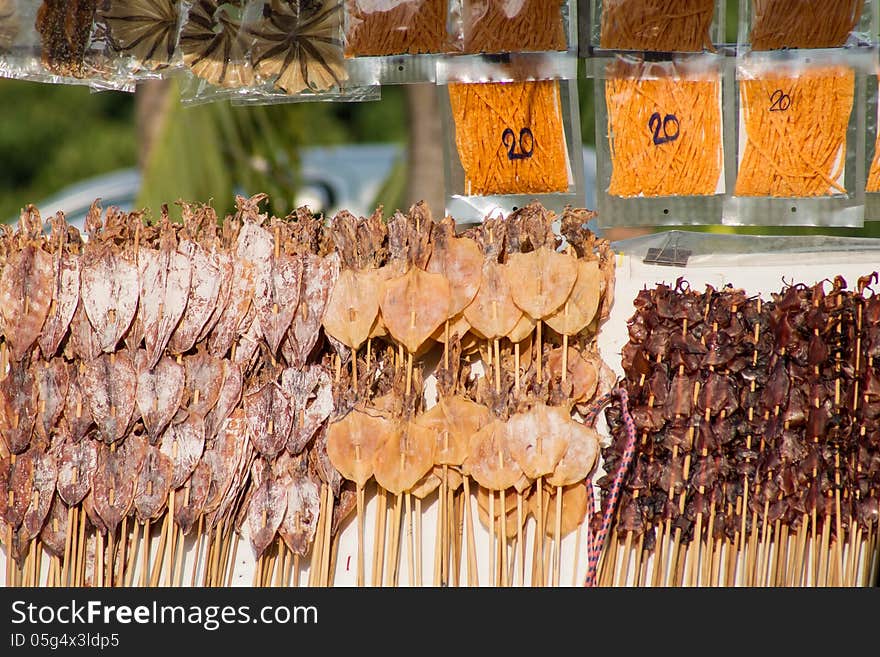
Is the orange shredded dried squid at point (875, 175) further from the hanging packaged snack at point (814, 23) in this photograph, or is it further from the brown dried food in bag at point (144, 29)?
the brown dried food in bag at point (144, 29)

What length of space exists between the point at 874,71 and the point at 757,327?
757 millimetres

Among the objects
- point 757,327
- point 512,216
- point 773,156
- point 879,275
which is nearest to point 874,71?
point 773,156

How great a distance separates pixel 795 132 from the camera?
2545mm

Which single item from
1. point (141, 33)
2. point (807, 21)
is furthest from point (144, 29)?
point (807, 21)

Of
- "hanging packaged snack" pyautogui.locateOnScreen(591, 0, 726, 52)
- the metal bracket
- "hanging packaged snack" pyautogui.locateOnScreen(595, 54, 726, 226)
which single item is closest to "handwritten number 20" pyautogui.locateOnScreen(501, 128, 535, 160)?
"hanging packaged snack" pyautogui.locateOnScreen(595, 54, 726, 226)

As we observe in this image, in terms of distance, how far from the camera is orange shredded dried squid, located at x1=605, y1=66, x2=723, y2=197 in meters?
2.58

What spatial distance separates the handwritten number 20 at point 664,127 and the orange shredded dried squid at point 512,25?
0.31 metres

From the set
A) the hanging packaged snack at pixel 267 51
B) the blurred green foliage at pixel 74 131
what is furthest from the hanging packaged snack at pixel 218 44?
the blurred green foliage at pixel 74 131

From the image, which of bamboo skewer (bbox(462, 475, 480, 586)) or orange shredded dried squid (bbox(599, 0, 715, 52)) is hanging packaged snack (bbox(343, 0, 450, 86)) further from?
bamboo skewer (bbox(462, 475, 480, 586))

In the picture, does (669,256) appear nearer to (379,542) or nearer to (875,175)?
(875,175)

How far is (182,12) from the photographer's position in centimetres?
268

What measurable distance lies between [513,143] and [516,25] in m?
0.30

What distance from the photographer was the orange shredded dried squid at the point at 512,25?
2.54m
